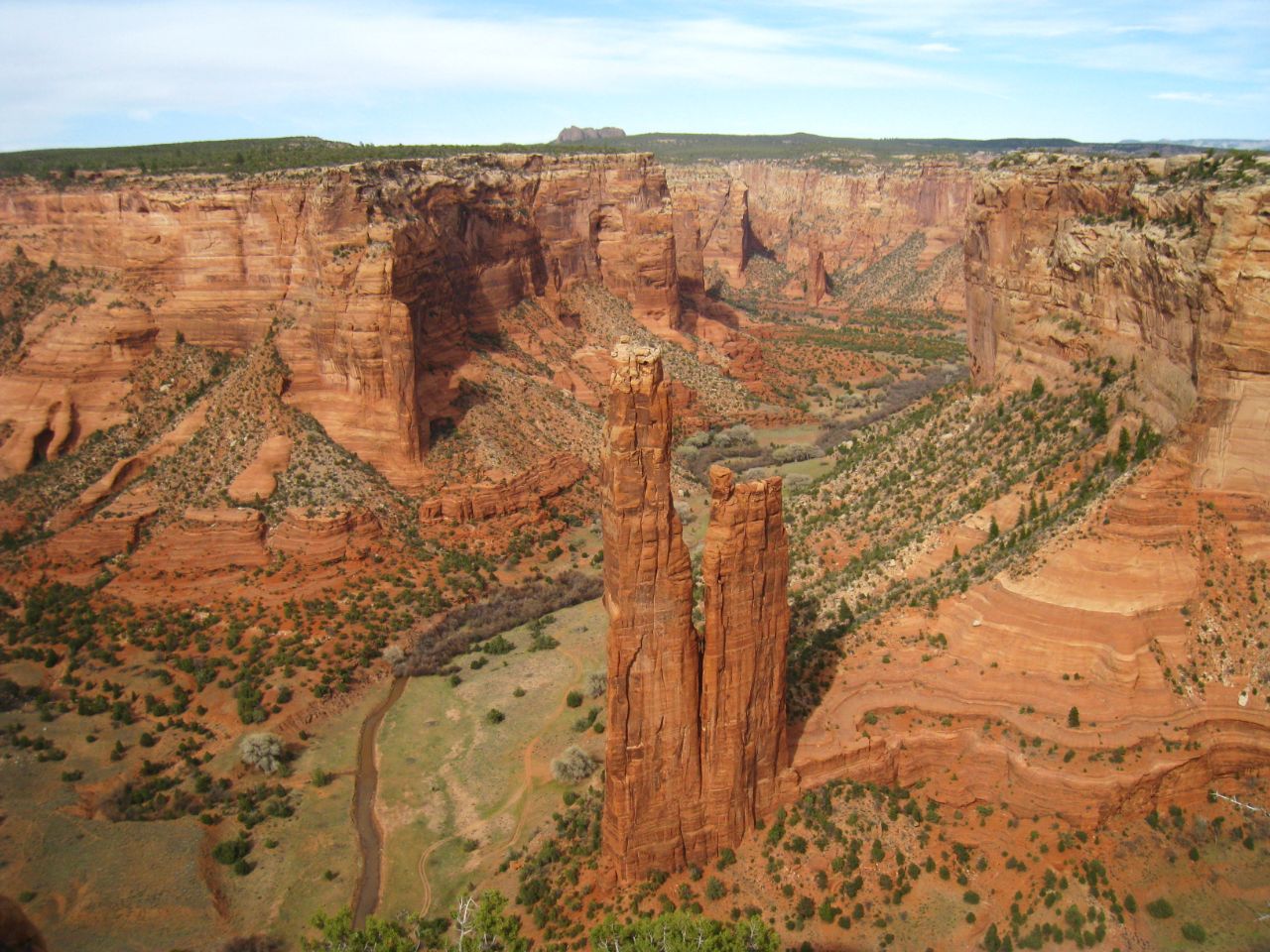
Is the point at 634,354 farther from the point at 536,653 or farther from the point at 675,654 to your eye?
the point at 536,653

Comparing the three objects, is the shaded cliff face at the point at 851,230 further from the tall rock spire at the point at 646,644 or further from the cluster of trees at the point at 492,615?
the tall rock spire at the point at 646,644

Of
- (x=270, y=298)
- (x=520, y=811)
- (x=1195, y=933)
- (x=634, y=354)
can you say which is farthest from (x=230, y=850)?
(x=270, y=298)

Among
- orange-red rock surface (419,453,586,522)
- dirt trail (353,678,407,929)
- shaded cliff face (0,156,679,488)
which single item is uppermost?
shaded cliff face (0,156,679,488)

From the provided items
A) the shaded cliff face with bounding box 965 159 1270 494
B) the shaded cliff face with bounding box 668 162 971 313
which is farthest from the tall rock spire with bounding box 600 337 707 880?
the shaded cliff face with bounding box 668 162 971 313

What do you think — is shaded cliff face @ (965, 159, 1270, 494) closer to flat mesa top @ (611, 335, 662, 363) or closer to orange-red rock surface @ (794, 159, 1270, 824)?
orange-red rock surface @ (794, 159, 1270, 824)

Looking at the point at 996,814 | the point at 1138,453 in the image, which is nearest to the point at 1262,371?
the point at 1138,453
